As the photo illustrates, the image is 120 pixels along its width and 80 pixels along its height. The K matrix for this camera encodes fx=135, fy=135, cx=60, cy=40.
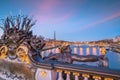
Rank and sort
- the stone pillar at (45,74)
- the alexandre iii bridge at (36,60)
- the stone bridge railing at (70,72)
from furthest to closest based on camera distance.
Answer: the stone pillar at (45,74) → the alexandre iii bridge at (36,60) → the stone bridge railing at (70,72)

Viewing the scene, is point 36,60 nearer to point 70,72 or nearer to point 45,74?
point 45,74

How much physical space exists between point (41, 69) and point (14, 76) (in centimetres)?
79

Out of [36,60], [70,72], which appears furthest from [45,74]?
[70,72]

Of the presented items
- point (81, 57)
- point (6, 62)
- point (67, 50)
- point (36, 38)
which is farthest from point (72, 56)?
point (6, 62)

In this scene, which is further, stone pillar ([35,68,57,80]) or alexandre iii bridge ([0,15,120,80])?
stone pillar ([35,68,57,80])

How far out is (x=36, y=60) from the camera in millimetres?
2389

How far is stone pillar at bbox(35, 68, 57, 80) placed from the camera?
2.11 metres

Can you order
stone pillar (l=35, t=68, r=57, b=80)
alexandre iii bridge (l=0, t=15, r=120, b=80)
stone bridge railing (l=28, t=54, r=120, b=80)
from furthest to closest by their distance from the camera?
stone pillar (l=35, t=68, r=57, b=80) → alexandre iii bridge (l=0, t=15, r=120, b=80) → stone bridge railing (l=28, t=54, r=120, b=80)

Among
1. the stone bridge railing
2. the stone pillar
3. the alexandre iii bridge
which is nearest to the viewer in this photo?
the stone bridge railing

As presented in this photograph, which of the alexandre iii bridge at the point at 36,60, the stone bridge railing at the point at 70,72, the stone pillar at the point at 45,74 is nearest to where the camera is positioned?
the stone bridge railing at the point at 70,72

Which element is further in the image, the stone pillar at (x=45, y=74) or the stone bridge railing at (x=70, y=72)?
the stone pillar at (x=45, y=74)

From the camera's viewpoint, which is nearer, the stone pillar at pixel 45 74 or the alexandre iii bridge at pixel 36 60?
the alexandre iii bridge at pixel 36 60

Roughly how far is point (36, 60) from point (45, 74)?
0.33 meters

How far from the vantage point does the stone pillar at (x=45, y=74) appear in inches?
83.1
